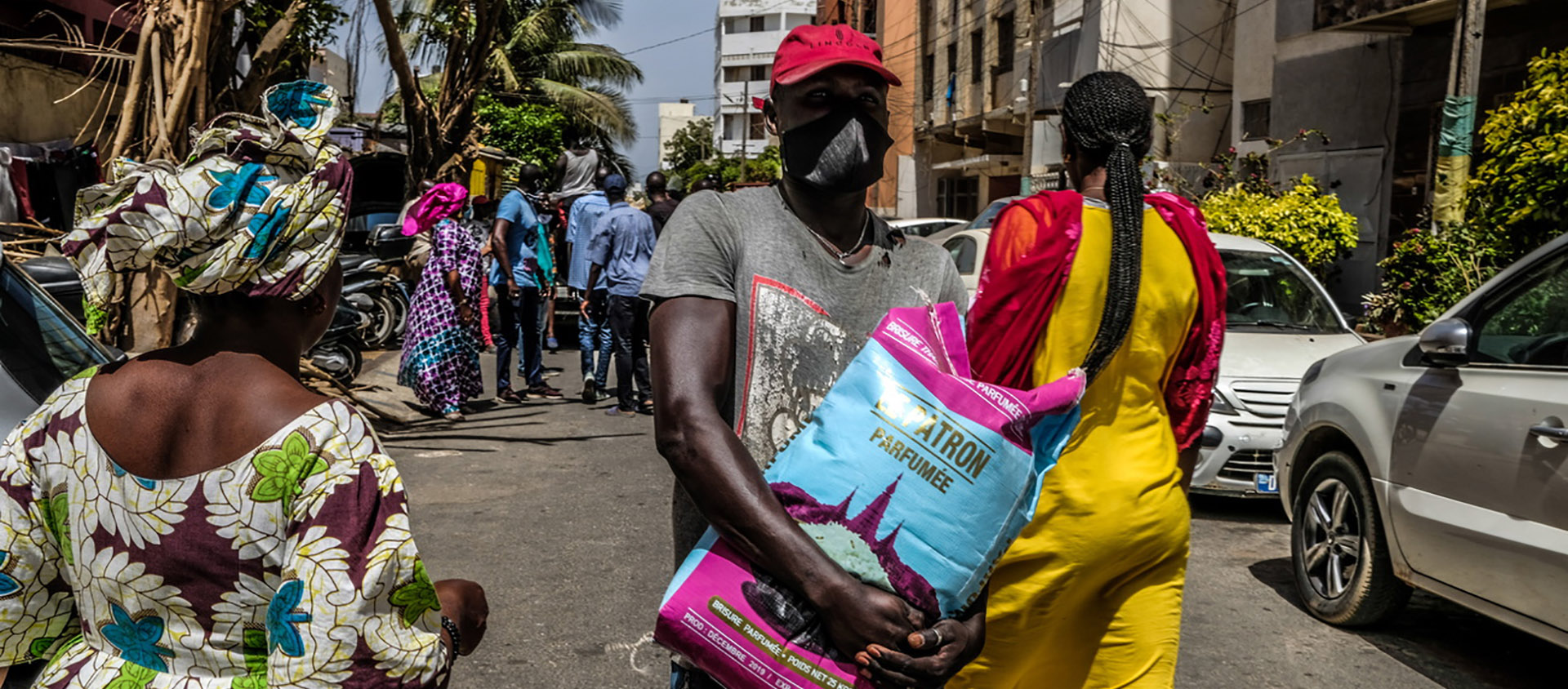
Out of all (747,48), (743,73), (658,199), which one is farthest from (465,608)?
(743,73)

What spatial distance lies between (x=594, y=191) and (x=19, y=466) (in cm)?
1007

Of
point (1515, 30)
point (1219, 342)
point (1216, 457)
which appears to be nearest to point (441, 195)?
point (1216, 457)

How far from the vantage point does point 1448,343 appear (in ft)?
13.9

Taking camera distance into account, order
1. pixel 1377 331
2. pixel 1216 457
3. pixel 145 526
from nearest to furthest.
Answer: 1. pixel 145 526
2. pixel 1216 457
3. pixel 1377 331

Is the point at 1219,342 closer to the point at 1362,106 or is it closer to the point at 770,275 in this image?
the point at 770,275

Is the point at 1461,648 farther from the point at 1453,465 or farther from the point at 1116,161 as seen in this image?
the point at 1116,161

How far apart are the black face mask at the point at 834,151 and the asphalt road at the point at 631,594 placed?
2.67 meters

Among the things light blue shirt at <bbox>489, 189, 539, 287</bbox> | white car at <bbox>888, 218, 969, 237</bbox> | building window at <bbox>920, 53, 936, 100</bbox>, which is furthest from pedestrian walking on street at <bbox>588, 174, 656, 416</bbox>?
building window at <bbox>920, 53, 936, 100</bbox>

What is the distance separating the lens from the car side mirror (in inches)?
165

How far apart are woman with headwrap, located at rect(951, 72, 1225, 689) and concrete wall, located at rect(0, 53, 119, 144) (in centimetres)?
1190

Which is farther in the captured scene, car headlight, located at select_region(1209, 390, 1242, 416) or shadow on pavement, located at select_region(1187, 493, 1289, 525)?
shadow on pavement, located at select_region(1187, 493, 1289, 525)

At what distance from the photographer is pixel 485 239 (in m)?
11.5

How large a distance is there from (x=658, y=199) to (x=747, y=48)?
70071mm

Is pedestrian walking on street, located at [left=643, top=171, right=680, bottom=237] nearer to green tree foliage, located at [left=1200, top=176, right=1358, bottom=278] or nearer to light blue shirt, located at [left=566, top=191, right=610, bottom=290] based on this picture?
light blue shirt, located at [left=566, top=191, right=610, bottom=290]
